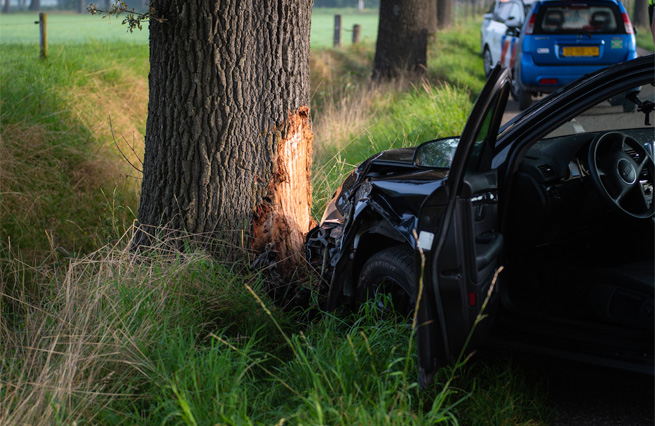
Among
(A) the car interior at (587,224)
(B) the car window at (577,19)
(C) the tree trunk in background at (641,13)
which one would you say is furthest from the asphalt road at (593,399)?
(C) the tree trunk in background at (641,13)

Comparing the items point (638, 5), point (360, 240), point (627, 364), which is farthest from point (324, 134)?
point (638, 5)

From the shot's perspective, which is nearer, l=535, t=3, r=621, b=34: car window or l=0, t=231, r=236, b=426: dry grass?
l=0, t=231, r=236, b=426: dry grass

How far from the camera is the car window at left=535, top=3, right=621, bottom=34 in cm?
1220

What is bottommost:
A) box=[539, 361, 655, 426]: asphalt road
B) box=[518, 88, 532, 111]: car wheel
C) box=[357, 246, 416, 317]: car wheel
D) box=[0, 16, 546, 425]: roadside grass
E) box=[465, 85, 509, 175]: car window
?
box=[539, 361, 655, 426]: asphalt road

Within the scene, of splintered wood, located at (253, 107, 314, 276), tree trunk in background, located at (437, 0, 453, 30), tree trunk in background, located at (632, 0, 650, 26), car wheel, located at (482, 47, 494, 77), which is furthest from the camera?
tree trunk in background, located at (632, 0, 650, 26)

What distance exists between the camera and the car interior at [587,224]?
3756 mm

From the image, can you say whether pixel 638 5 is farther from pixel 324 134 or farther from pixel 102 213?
pixel 102 213

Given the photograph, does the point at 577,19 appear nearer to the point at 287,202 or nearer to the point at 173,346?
the point at 287,202

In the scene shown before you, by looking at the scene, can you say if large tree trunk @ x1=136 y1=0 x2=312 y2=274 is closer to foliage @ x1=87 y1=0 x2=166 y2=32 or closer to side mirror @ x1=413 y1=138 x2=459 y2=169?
foliage @ x1=87 y1=0 x2=166 y2=32

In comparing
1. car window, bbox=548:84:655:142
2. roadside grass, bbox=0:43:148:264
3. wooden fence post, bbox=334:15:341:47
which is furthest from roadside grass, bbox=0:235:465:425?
wooden fence post, bbox=334:15:341:47

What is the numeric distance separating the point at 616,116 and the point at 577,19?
8.95 meters

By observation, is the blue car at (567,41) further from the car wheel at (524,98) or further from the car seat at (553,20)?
the car wheel at (524,98)

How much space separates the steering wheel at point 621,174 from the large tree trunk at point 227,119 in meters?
2.02

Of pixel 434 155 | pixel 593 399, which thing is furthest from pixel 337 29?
pixel 593 399
